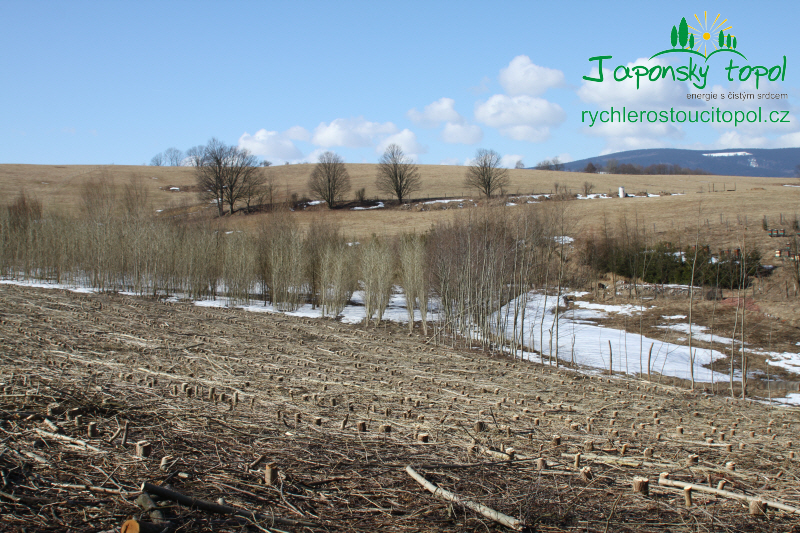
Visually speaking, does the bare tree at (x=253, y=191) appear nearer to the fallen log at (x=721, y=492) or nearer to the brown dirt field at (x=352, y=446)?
the brown dirt field at (x=352, y=446)

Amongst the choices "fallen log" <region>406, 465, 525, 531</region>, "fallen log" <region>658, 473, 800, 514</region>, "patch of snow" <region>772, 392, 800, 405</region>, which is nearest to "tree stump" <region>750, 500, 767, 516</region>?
"fallen log" <region>658, 473, 800, 514</region>

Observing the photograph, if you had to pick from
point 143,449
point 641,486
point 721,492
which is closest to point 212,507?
point 143,449

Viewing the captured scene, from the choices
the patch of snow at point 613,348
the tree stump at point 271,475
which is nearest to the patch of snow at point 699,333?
the patch of snow at point 613,348

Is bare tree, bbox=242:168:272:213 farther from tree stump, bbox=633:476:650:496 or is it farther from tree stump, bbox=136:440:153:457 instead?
tree stump, bbox=633:476:650:496

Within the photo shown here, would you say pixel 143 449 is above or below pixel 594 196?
below

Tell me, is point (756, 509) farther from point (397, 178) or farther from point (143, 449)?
point (397, 178)

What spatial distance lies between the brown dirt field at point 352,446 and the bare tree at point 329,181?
2020 inches

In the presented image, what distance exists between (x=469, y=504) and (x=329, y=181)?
58.0 meters

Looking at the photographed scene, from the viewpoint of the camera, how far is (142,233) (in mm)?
24859

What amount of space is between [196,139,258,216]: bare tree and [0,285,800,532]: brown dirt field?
47.5 metres

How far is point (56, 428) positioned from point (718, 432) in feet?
23.3

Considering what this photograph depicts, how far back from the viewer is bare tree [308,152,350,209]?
59.7 m

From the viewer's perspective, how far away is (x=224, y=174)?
5450 centimetres

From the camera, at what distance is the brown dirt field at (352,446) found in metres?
3.30
